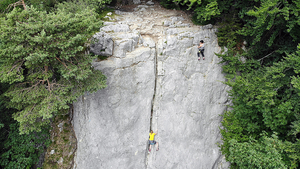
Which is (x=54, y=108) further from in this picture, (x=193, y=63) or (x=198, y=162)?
(x=198, y=162)

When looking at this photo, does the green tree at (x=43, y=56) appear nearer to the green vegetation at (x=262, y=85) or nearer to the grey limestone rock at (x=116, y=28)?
the grey limestone rock at (x=116, y=28)

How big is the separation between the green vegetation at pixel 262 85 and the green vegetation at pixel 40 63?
6.54 m

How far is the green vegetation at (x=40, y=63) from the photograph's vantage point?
6523 mm

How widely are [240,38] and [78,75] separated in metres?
10.4

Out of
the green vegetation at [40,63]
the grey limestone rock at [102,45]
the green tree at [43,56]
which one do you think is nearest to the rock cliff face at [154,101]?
the grey limestone rock at [102,45]

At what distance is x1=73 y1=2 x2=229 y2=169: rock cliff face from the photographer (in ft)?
33.9

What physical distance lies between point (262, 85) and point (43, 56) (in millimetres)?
10096

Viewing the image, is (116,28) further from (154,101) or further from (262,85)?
(262,85)

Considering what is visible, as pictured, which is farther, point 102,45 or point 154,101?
point 154,101

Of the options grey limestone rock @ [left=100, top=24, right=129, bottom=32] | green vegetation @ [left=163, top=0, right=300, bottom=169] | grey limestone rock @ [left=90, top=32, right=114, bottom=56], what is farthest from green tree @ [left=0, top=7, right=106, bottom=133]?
green vegetation @ [left=163, top=0, right=300, bottom=169]

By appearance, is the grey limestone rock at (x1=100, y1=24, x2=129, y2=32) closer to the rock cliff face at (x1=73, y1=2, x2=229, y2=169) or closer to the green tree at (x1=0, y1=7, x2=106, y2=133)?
the rock cliff face at (x1=73, y1=2, x2=229, y2=169)

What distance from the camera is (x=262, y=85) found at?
7773 millimetres

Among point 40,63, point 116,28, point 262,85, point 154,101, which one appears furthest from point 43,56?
point 262,85

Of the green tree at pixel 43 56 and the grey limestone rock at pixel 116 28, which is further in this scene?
the grey limestone rock at pixel 116 28
